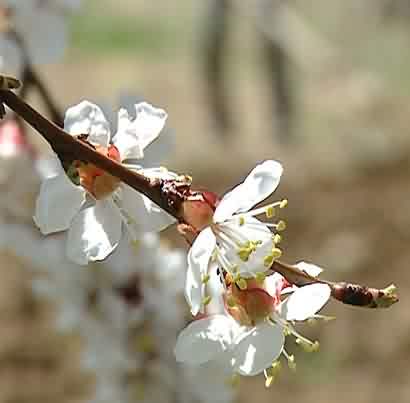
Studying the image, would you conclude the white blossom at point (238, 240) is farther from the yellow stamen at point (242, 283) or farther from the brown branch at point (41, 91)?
the brown branch at point (41, 91)

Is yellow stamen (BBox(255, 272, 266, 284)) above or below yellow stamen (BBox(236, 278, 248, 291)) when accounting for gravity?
below

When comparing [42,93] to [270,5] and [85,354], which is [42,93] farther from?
[270,5]

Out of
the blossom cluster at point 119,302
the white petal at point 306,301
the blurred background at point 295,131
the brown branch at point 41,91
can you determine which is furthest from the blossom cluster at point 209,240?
the blossom cluster at point 119,302

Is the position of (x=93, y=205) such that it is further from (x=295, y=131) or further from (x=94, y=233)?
(x=295, y=131)

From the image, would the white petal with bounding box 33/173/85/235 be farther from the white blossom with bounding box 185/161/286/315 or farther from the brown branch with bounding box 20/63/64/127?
the brown branch with bounding box 20/63/64/127

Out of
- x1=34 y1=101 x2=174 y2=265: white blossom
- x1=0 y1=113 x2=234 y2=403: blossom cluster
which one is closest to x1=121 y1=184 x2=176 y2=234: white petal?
x1=34 y1=101 x2=174 y2=265: white blossom

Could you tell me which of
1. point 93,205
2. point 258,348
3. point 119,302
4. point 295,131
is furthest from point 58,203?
point 295,131

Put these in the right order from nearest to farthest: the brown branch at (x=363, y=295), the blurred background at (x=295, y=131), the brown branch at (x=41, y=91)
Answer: the brown branch at (x=363, y=295) < the brown branch at (x=41, y=91) < the blurred background at (x=295, y=131)

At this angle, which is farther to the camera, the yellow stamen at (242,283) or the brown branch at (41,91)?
the brown branch at (41,91)
